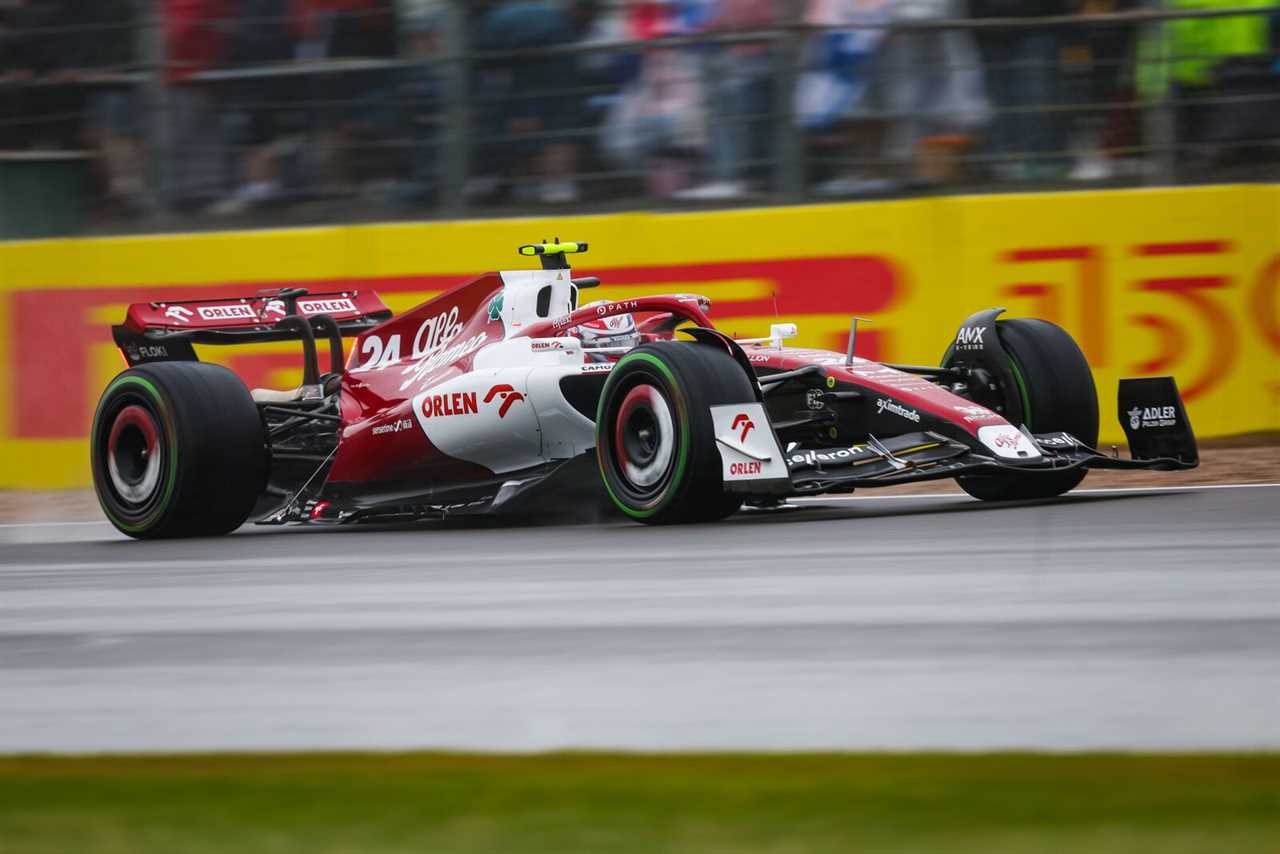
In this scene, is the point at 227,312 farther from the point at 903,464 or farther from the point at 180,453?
the point at 903,464

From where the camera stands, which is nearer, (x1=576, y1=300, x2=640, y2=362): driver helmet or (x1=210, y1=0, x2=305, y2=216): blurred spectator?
(x1=576, y1=300, x2=640, y2=362): driver helmet

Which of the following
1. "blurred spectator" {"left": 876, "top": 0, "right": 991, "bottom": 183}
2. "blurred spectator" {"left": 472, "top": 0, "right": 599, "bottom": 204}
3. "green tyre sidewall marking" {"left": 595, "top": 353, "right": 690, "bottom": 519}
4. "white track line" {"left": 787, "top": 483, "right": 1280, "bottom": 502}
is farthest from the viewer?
"blurred spectator" {"left": 472, "top": 0, "right": 599, "bottom": 204}

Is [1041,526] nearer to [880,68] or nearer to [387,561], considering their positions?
[387,561]

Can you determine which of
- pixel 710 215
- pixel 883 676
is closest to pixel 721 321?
pixel 710 215

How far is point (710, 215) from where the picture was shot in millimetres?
11508

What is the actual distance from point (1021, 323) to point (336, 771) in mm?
5900

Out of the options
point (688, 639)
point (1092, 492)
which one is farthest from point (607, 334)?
point (688, 639)

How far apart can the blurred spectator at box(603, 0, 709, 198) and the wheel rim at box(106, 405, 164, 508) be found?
11.9 ft

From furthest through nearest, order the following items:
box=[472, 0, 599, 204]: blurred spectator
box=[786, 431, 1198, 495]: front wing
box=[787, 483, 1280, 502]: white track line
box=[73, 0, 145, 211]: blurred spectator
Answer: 1. box=[73, 0, 145, 211]: blurred spectator
2. box=[472, 0, 599, 204]: blurred spectator
3. box=[787, 483, 1280, 502]: white track line
4. box=[786, 431, 1198, 495]: front wing

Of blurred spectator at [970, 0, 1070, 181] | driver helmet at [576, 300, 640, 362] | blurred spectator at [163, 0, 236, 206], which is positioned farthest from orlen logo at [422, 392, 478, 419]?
blurred spectator at [163, 0, 236, 206]

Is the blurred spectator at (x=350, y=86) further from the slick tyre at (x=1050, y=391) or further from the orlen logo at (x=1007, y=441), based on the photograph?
the orlen logo at (x=1007, y=441)

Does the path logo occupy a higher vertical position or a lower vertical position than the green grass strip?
lower

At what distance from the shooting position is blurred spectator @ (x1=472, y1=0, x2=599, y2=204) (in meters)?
12.0

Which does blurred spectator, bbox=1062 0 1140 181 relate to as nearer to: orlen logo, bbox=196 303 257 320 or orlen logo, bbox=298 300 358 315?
orlen logo, bbox=298 300 358 315
